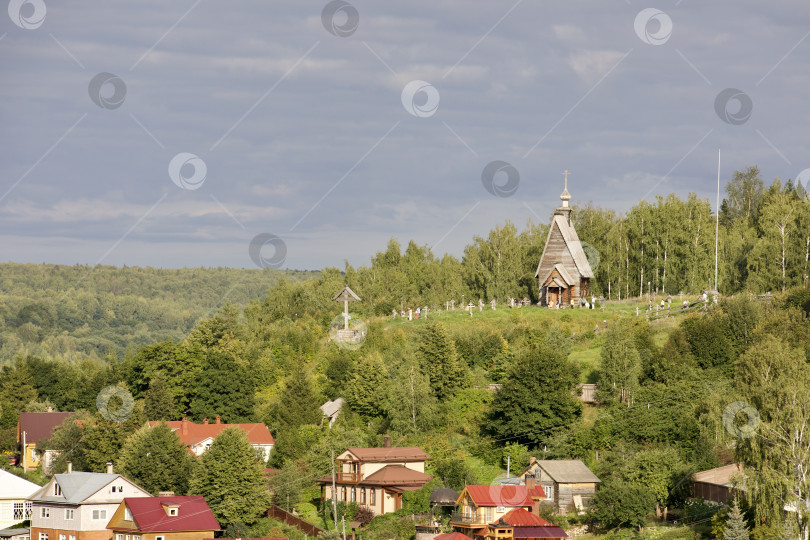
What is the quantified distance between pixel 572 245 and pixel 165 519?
46.0 m

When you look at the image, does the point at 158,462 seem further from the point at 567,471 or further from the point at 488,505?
the point at 567,471

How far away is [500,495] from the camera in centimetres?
5584

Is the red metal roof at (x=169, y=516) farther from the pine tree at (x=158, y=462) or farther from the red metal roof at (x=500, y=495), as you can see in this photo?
the red metal roof at (x=500, y=495)

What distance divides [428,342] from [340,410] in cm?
A: 767

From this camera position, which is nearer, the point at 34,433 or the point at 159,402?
the point at 159,402

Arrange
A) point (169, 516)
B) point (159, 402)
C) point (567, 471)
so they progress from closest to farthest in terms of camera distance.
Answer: point (567, 471) < point (169, 516) < point (159, 402)

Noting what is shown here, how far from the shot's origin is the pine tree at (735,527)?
47188 mm

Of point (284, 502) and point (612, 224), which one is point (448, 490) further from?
point (612, 224)

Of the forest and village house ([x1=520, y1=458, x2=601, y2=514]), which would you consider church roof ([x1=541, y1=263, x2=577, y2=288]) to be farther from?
village house ([x1=520, y1=458, x2=601, y2=514])

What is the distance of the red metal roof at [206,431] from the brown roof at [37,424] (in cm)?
1402

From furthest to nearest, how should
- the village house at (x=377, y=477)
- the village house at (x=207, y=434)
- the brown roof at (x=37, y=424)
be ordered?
the brown roof at (x=37, y=424) < the village house at (x=207, y=434) < the village house at (x=377, y=477)

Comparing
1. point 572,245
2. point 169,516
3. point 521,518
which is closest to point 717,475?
point 521,518

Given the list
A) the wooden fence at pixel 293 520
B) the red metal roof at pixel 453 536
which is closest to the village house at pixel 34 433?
the wooden fence at pixel 293 520

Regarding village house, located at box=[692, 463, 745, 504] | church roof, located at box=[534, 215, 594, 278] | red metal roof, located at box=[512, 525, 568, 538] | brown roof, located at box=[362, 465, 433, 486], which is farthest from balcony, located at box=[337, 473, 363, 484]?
church roof, located at box=[534, 215, 594, 278]
